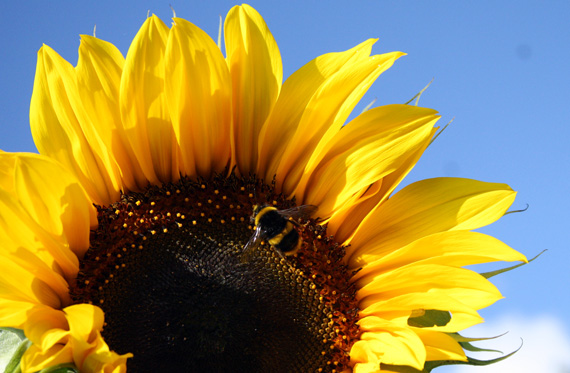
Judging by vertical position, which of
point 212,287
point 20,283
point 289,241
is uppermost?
point 289,241

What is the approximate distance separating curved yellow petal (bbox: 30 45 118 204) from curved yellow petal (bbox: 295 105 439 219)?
1.33 metres

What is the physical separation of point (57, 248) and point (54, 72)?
103 cm

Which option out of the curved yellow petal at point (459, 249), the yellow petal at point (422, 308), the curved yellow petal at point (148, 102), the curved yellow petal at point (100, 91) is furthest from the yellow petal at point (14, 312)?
the curved yellow petal at point (459, 249)

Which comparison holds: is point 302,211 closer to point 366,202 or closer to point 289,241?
point 289,241

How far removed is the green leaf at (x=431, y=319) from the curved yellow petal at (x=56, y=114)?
6.54 ft

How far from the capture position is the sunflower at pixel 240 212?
12.0 feet

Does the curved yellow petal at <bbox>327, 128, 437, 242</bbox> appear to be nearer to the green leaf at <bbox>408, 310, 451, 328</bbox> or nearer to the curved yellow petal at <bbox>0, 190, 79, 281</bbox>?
the green leaf at <bbox>408, 310, 451, 328</bbox>

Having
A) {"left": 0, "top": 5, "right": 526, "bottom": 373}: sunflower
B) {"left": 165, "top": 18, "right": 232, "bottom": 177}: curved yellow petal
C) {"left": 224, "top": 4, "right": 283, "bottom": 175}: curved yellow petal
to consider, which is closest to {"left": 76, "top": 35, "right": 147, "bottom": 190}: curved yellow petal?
{"left": 0, "top": 5, "right": 526, "bottom": 373}: sunflower

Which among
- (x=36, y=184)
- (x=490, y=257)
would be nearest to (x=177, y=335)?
(x=36, y=184)

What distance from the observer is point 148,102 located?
396 centimetres

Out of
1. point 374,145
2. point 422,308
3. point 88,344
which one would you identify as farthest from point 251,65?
point 88,344

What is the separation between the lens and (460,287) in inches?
145

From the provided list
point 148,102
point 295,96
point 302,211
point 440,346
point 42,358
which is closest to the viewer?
point 42,358

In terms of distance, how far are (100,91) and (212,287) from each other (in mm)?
1228
